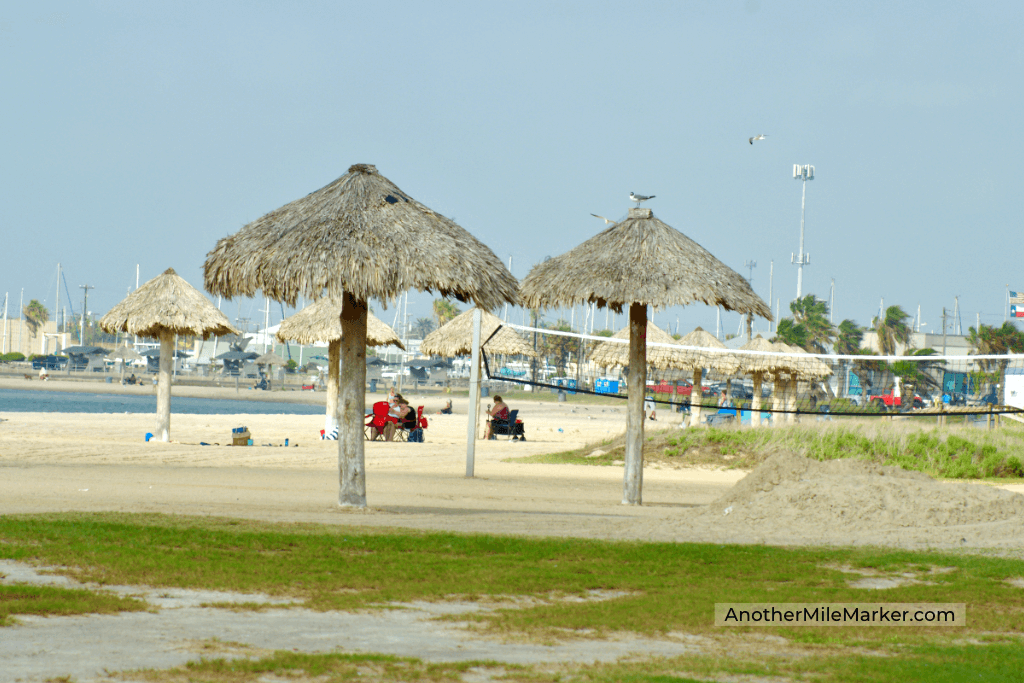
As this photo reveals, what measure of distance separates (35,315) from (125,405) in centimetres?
8400

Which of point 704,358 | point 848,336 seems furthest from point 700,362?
point 848,336

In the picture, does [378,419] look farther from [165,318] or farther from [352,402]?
[352,402]

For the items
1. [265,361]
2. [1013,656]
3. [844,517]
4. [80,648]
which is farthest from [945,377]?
[265,361]

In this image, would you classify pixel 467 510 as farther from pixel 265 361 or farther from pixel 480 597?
pixel 265 361

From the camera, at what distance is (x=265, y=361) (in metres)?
72.2

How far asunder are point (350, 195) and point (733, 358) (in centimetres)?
2023

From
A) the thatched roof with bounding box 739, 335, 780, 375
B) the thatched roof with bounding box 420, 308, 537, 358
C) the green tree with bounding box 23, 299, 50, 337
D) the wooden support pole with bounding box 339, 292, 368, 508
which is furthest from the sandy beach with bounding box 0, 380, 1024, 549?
the green tree with bounding box 23, 299, 50, 337

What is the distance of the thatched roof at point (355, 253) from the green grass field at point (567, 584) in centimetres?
253

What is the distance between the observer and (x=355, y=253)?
992cm

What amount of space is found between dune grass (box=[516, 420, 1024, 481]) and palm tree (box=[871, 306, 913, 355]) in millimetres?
61676

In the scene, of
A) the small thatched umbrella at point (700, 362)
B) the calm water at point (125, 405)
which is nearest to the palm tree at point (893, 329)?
A: the calm water at point (125, 405)

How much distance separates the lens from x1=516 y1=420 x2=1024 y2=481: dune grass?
1930cm

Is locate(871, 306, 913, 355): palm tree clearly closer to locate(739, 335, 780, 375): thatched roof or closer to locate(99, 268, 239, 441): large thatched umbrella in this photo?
locate(739, 335, 780, 375): thatched roof

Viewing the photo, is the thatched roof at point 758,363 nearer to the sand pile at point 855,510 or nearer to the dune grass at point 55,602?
the sand pile at point 855,510
